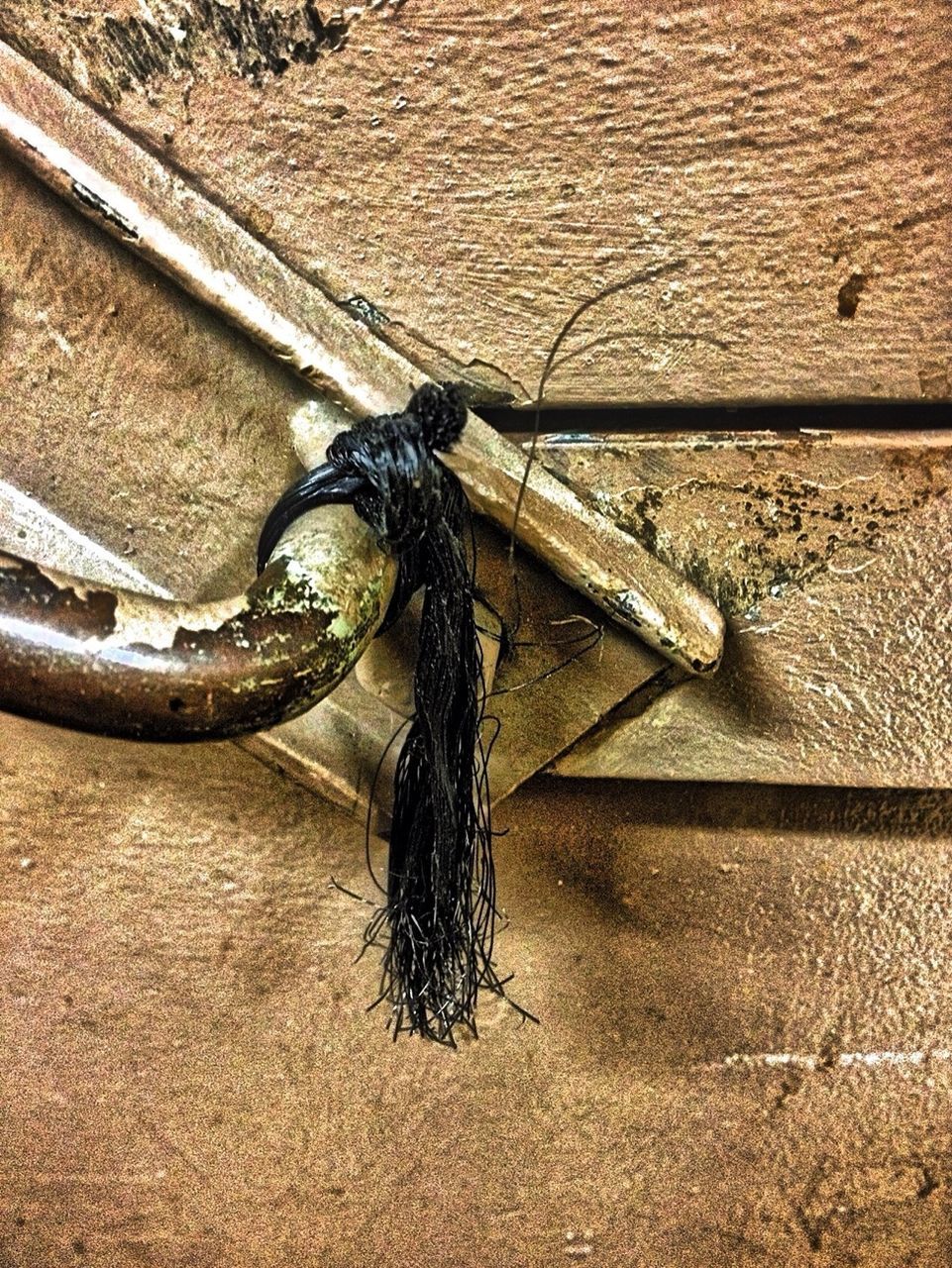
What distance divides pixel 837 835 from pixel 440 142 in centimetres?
57

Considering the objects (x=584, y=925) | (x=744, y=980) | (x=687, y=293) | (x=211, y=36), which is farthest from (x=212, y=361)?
(x=744, y=980)

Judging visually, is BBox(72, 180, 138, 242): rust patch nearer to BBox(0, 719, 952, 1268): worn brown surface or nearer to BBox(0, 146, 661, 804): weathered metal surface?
BBox(0, 146, 661, 804): weathered metal surface

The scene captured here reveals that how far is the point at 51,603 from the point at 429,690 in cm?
22

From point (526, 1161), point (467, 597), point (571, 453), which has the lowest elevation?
point (526, 1161)

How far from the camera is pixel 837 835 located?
0.81 meters

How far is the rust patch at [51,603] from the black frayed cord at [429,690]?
13 cm

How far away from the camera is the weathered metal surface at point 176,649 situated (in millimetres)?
473

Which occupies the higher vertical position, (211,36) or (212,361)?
(211,36)

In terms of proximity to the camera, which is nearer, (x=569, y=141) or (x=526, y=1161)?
(x=569, y=141)

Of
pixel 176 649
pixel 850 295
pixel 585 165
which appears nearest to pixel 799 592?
pixel 850 295

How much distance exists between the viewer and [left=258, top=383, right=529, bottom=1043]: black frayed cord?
0.55 m

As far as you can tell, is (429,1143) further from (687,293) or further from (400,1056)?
(687,293)

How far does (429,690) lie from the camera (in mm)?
612

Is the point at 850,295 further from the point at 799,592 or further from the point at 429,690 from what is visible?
the point at 429,690
